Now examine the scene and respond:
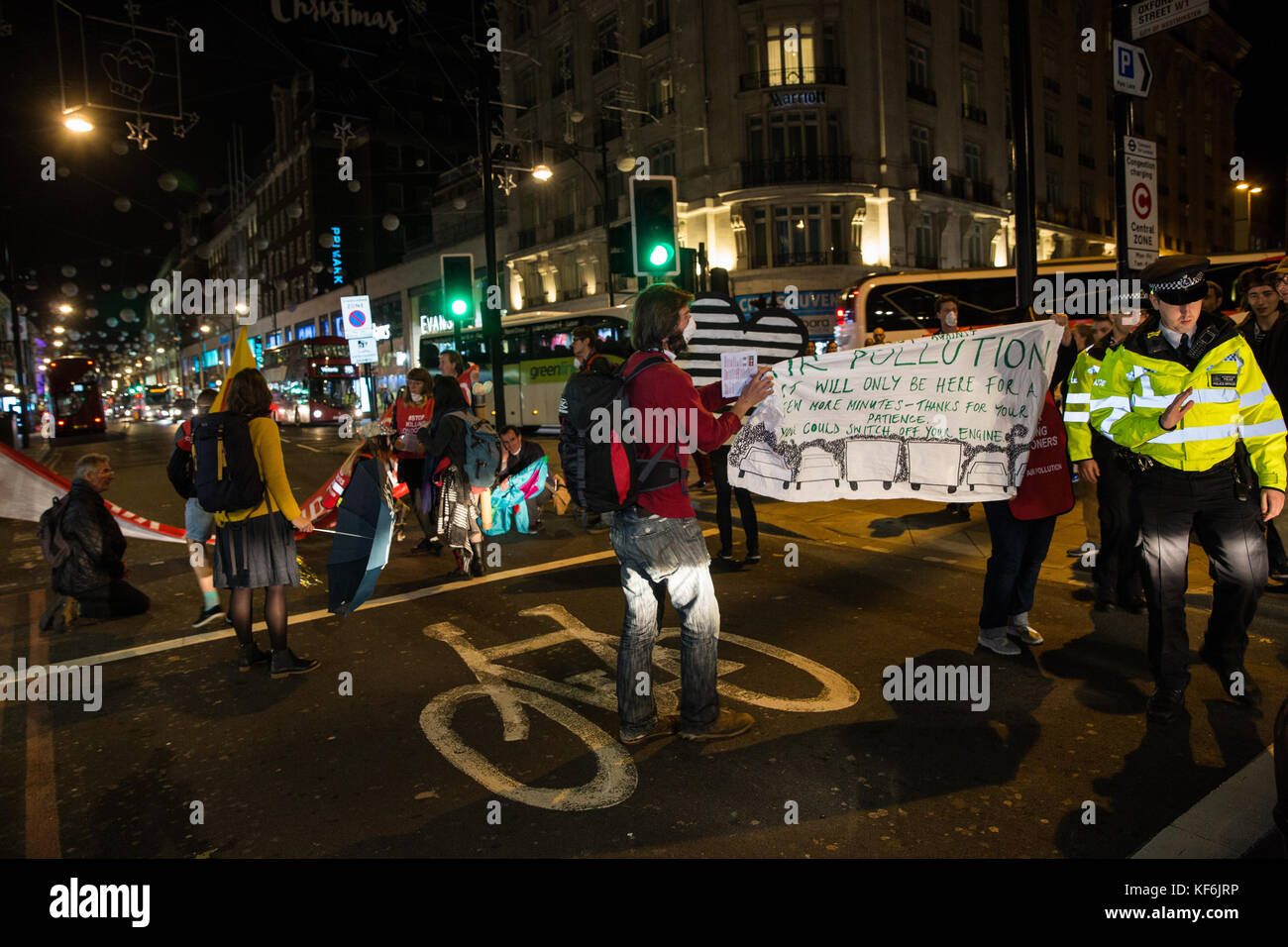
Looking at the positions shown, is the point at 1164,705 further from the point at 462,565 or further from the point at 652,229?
the point at 652,229

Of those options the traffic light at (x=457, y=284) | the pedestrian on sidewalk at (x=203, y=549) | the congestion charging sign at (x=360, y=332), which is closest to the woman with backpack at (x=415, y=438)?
the pedestrian on sidewalk at (x=203, y=549)

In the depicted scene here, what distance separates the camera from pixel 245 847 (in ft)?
10.5

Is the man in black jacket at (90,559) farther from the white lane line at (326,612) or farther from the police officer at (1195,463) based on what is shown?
the police officer at (1195,463)

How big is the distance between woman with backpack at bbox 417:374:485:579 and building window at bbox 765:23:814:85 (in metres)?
29.2

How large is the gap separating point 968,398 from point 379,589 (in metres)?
4.94

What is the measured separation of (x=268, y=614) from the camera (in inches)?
203

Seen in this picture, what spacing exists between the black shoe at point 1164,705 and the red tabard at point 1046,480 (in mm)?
1164

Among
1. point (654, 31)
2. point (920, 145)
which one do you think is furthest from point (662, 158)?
point (920, 145)

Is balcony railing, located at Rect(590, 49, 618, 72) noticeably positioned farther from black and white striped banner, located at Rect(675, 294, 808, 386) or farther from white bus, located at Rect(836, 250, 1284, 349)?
black and white striped banner, located at Rect(675, 294, 808, 386)

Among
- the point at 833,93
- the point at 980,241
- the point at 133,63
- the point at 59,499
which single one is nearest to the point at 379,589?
the point at 59,499

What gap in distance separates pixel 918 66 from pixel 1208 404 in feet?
116

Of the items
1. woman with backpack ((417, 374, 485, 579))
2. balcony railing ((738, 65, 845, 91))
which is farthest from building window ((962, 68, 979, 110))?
woman with backpack ((417, 374, 485, 579))
